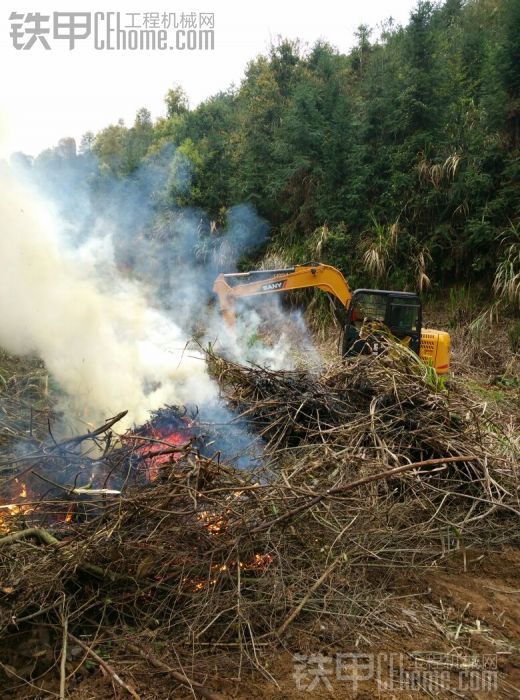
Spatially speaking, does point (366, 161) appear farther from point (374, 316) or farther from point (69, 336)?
point (69, 336)

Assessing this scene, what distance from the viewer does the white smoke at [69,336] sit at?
6.14m

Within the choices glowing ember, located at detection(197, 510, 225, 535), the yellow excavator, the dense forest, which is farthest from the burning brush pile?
the dense forest

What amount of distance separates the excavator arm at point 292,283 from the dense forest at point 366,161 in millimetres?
3557

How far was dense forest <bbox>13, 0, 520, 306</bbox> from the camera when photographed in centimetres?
1017

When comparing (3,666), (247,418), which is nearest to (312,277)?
(247,418)

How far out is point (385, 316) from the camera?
692cm

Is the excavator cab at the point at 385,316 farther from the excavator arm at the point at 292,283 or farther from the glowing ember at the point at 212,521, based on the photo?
the glowing ember at the point at 212,521

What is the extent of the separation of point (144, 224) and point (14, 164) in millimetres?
10096

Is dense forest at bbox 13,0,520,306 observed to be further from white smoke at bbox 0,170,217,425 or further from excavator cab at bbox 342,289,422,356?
excavator cab at bbox 342,289,422,356

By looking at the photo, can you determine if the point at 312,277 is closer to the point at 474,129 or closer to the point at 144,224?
the point at 474,129

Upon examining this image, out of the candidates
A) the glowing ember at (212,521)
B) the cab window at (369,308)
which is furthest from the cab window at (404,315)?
the glowing ember at (212,521)

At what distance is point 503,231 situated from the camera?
9.69 metres

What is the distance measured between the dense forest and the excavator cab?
11.6ft

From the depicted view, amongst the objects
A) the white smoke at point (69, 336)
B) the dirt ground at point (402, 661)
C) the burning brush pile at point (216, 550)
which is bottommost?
the dirt ground at point (402, 661)
